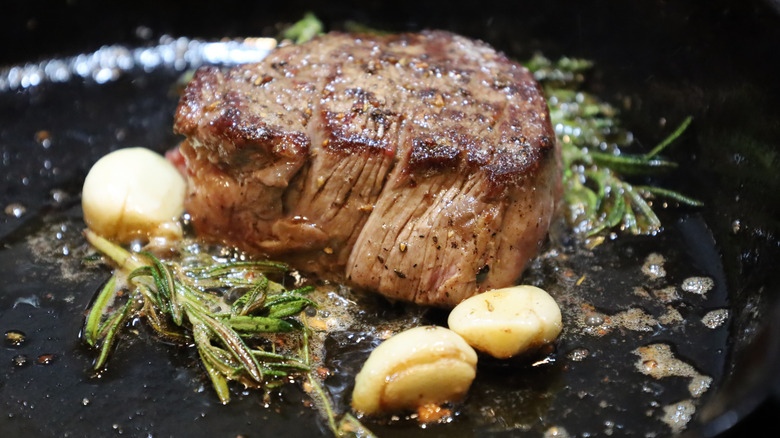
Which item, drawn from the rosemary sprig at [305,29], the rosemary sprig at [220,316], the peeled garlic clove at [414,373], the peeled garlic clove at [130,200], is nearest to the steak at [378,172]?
the peeled garlic clove at [130,200]

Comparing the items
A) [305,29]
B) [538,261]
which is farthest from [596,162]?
[305,29]

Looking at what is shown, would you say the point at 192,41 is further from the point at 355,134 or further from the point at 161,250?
the point at 355,134

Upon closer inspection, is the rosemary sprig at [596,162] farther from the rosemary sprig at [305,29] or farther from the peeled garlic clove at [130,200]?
A: the peeled garlic clove at [130,200]

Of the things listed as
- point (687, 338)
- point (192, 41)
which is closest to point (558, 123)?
point (687, 338)

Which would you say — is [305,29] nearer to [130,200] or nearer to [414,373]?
[130,200]

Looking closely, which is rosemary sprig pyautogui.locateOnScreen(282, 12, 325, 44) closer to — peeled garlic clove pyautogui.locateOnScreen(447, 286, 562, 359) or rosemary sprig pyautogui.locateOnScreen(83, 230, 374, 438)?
rosemary sprig pyautogui.locateOnScreen(83, 230, 374, 438)

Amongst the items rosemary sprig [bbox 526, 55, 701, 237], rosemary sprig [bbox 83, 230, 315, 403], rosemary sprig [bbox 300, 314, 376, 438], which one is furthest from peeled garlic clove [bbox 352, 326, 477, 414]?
rosemary sprig [bbox 526, 55, 701, 237]
